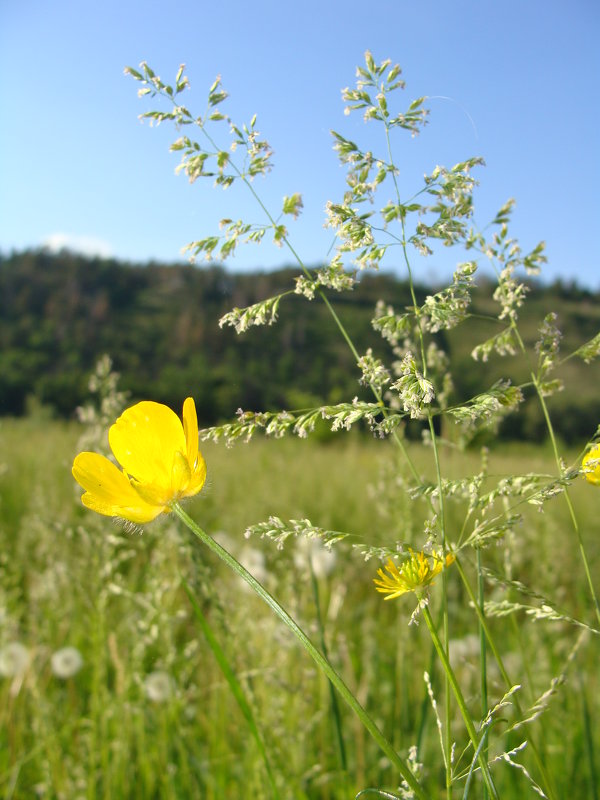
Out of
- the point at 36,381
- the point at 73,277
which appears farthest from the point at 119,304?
the point at 36,381

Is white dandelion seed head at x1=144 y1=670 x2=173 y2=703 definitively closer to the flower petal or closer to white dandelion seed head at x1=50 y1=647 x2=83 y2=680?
white dandelion seed head at x1=50 y1=647 x2=83 y2=680

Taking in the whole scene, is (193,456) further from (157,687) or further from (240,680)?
(157,687)

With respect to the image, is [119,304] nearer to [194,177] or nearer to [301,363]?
[301,363]

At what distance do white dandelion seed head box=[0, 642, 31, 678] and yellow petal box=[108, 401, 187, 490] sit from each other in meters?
1.52

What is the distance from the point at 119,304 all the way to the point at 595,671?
20.0m

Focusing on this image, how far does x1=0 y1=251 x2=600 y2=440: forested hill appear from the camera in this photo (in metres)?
13.2

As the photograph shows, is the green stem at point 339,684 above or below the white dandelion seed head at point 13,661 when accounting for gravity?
above

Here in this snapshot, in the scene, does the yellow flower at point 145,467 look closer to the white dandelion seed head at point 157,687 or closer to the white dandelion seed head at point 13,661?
the white dandelion seed head at point 157,687

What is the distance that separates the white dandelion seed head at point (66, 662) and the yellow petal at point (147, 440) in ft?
5.69

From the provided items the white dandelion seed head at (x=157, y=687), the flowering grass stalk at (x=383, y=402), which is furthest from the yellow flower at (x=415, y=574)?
the white dandelion seed head at (x=157, y=687)

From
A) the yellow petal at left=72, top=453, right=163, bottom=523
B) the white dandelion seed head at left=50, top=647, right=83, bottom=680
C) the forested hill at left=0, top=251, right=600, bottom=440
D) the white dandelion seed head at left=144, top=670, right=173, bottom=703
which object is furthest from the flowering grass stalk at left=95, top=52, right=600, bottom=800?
the forested hill at left=0, top=251, right=600, bottom=440

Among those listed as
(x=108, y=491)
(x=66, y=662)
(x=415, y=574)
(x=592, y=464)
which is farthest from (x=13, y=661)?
(x=592, y=464)

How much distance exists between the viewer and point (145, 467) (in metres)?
0.67

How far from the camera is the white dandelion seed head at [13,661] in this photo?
6.37ft
